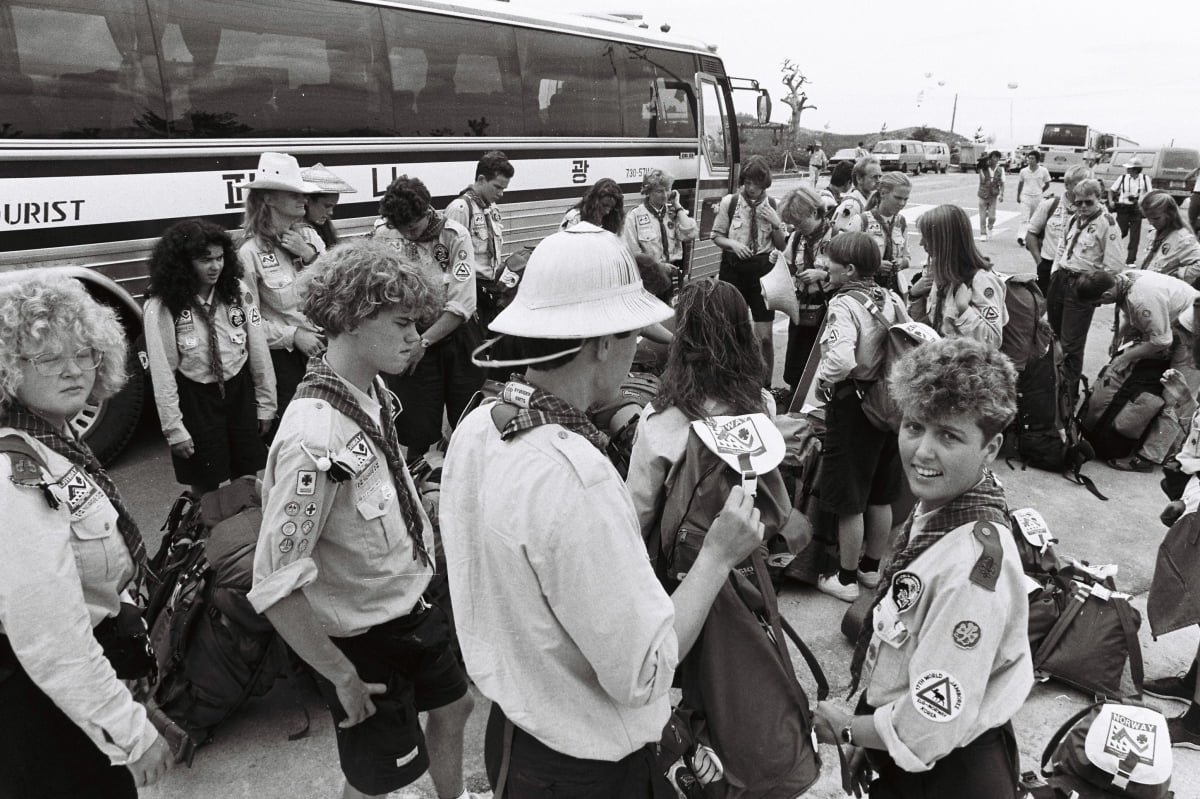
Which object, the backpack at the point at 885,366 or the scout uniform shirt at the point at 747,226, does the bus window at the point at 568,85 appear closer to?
the scout uniform shirt at the point at 747,226

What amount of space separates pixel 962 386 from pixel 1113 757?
117cm

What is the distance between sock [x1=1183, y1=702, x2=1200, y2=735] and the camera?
3139 mm

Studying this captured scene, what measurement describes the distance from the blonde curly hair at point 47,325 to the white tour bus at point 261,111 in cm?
360

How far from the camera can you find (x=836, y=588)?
423 centimetres

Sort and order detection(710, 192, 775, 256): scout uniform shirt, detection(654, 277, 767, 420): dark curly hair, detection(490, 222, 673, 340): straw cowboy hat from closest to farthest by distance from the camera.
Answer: detection(490, 222, 673, 340): straw cowboy hat < detection(654, 277, 767, 420): dark curly hair < detection(710, 192, 775, 256): scout uniform shirt

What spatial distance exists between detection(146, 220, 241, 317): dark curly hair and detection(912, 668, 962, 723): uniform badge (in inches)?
136

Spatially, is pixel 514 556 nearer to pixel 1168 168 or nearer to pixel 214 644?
pixel 214 644

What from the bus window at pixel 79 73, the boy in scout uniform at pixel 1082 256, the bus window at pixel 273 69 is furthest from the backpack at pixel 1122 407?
the bus window at pixel 79 73

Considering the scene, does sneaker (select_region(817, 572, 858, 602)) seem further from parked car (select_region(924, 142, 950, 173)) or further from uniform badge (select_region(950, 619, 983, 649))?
parked car (select_region(924, 142, 950, 173))

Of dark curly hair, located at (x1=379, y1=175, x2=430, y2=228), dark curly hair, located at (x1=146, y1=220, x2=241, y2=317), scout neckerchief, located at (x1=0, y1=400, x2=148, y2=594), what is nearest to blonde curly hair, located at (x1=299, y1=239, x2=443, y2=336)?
scout neckerchief, located at (x1=0, y1=400, x2=148, y2=594)

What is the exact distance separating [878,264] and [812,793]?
2288 mm

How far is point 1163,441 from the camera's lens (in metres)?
5.82

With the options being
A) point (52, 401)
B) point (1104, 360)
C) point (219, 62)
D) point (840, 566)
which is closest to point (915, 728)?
point (52, 401)

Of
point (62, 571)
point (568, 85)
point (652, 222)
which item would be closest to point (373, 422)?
point (62, 571)
